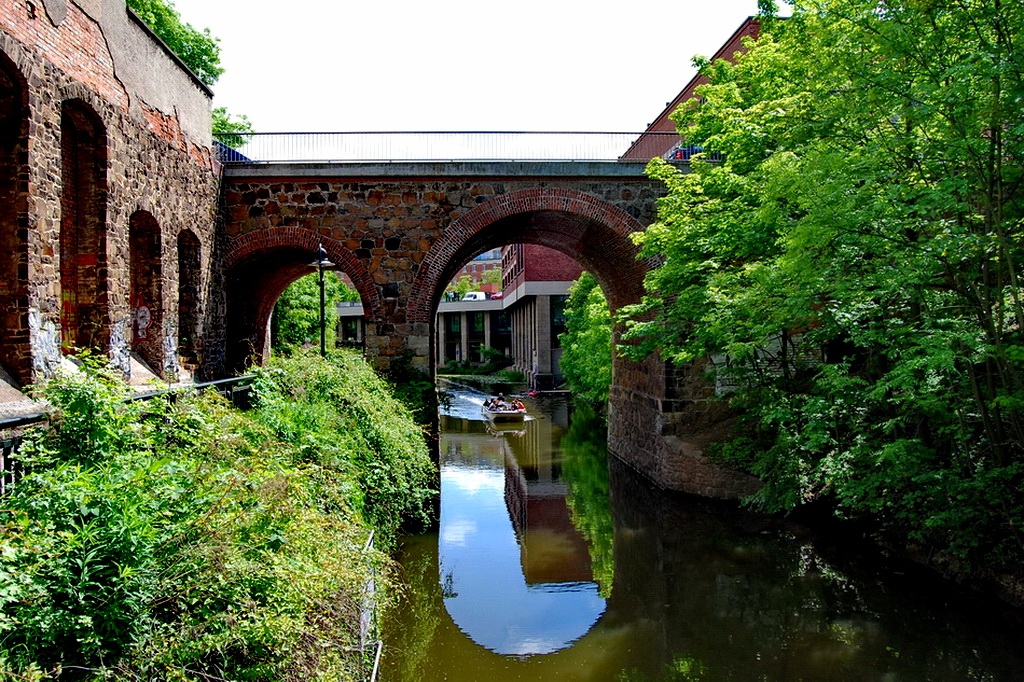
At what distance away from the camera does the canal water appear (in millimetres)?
7445

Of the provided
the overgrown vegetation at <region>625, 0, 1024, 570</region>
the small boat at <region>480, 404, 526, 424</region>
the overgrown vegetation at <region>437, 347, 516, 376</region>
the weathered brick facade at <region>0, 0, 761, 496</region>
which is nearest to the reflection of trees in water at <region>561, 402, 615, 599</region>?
the weathered brick facade at <region>0, 0, 761, 496</region>

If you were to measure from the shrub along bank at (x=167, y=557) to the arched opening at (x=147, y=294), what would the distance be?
589 cm

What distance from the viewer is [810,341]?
408 inches

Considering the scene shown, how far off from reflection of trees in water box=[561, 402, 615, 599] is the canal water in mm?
63

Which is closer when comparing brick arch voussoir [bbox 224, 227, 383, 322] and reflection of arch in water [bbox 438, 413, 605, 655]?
reflection of arch in water [bbox 438, 413, 605, 655]

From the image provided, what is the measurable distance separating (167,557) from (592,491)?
1284 cm

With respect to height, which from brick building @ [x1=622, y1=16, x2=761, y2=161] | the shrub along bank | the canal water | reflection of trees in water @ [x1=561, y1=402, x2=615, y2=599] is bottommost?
reflection of trees in water @ [x1=561, y1=402, x2=615, y2=599]

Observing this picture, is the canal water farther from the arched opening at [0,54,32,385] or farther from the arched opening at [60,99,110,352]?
the arched opening at [60,99,110,352]

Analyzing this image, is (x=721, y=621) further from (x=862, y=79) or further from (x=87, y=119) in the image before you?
(x=87, y=119)

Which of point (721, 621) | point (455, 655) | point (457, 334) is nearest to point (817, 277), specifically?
point (721, 621)

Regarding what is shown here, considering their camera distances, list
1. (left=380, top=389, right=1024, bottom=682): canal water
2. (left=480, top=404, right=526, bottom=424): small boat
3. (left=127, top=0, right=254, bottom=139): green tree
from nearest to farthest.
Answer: (left=380, top=389, right=1024, bottom=682): canal water < (left=127, top=0, right=254, bottom=139): green tree < (left=480, top=404, right=526, bottom=424): small boat

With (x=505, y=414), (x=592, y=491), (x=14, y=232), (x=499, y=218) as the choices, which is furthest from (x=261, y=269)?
(x=505, y=414)

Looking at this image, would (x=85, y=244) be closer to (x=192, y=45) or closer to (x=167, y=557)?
(x=167, y=557)

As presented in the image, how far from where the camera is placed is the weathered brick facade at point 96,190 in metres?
7.70
